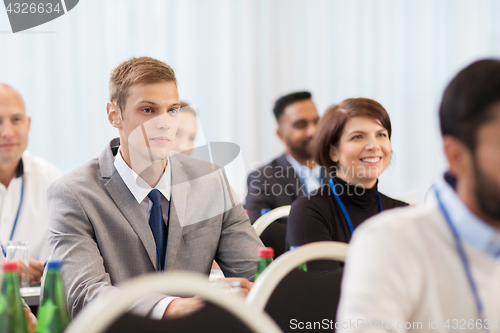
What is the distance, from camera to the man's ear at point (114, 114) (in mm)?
1651

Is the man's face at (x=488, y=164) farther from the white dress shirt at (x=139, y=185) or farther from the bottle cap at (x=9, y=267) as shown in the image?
the white dress shirt at (x=139, y=185)

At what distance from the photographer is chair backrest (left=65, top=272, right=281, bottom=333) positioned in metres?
0.61

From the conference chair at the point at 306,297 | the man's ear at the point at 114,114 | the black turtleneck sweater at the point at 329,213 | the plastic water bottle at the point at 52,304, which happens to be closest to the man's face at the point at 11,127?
the man's ear at the point at 114,114

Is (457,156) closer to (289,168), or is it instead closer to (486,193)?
(486,193)

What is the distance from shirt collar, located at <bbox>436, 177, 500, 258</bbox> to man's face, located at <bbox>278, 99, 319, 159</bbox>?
2.43m

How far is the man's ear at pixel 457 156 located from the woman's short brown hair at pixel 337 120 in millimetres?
1100

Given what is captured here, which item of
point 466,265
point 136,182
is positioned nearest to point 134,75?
point 136,182

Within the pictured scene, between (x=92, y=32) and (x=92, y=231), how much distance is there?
2569mm

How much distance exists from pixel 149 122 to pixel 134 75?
16 cm

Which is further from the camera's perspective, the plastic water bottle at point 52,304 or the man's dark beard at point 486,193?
the plastic water bottle at point 52,304

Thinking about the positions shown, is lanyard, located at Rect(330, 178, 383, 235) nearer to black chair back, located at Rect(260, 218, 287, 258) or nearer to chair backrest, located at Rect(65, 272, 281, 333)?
black chair back, located at Rect(260, 218, 287, 258)

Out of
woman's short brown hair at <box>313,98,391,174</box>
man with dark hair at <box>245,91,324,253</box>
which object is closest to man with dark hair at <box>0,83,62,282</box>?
man with dark hair at <box>245,91,324,253</box>

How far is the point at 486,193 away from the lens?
71 centimetres

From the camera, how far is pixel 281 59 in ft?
14.2
